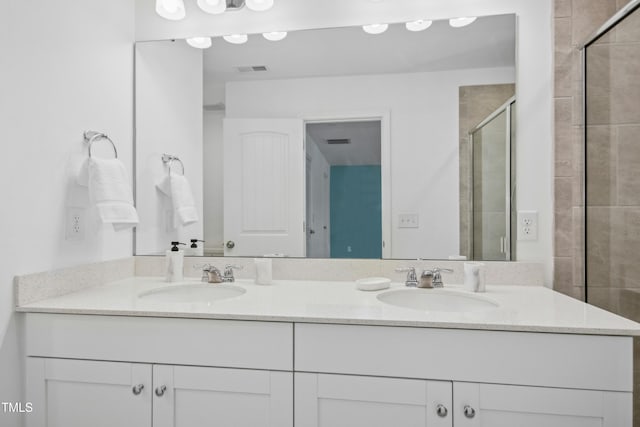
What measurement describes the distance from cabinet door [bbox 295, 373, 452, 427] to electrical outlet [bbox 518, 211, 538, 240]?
0.82 m

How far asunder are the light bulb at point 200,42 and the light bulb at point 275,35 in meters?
0.28

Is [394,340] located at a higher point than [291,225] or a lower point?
lower

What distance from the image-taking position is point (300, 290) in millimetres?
1513

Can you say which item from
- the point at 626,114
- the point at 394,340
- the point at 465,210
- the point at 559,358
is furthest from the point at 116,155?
the point at 626,114

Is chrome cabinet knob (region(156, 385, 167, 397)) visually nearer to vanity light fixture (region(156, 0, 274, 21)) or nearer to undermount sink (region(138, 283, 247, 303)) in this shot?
undermount sink (region(138, 283, 247, 303))

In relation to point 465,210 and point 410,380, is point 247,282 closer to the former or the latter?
point 410,380

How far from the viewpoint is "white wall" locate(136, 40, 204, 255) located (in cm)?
187

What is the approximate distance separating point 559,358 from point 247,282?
118 cm

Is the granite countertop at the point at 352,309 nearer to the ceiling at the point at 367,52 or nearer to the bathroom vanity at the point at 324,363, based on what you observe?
the bathroom vanity at the point at 324,363

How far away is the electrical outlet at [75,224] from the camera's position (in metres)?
1.46

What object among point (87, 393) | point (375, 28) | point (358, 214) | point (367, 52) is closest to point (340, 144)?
point (358, 214)

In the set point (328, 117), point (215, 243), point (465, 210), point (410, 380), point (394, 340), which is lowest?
point (410, 380)

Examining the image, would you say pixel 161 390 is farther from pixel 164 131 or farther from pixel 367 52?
pixel 367 52

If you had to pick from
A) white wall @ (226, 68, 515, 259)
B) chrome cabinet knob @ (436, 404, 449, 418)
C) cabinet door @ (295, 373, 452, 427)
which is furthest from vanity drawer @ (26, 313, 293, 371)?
white wall @ (226, 68, 515, 259)
